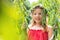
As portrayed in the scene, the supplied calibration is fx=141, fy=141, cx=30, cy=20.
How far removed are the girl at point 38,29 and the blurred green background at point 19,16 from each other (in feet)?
0.08

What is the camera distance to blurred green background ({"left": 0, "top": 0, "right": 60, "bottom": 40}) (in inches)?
32.5

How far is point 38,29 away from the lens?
0.84 meters

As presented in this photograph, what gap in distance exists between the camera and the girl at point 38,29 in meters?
0.83

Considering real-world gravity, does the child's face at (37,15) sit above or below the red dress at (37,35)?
above

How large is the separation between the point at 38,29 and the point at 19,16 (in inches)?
5.4

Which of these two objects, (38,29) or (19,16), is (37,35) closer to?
(38,29)

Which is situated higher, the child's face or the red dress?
the child's face

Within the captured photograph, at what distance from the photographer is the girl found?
0.83 meters

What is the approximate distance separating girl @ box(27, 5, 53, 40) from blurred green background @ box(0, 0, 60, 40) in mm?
25

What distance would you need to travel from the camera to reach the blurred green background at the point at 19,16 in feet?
2.71

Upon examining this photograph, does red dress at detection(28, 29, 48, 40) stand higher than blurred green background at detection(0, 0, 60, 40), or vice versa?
blurred green background at detection(0, 0, 60, 40)

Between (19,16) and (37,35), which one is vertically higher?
(19,16)

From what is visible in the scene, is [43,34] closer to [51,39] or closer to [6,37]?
[51,39]

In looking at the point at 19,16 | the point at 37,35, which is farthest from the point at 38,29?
the point at 19,16
